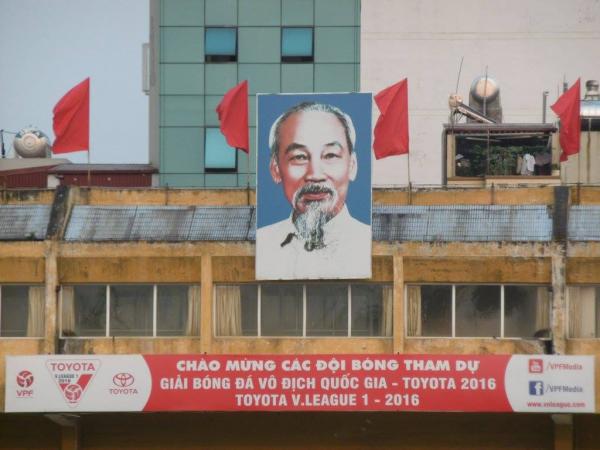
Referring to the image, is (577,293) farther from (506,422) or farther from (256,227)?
(256,227)

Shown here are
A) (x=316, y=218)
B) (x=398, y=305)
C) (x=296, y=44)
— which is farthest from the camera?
(x=296, y=44)

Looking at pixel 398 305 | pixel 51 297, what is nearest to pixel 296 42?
pixel 398 305

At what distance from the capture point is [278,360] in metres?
54.5

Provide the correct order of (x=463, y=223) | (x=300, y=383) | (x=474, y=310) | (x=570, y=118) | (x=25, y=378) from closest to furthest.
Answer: (x=300, y=383), (x=25, y=378), (x=474, y=310), (x=463, y=223), (x=570, y=118)

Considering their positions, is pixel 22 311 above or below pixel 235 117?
below

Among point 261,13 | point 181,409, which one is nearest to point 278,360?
point 181,409

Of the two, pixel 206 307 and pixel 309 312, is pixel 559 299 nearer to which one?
pixel 309 312

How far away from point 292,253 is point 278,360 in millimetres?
3562

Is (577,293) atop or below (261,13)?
below

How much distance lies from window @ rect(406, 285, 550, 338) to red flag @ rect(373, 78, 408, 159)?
16.3ft

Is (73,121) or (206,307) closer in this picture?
(206,307)

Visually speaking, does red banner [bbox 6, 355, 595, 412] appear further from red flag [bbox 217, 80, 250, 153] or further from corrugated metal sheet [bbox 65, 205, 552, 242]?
red flag [bbox 217, 80, 250, 153]

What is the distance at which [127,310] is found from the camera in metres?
56.9

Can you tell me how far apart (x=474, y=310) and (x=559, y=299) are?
2.52m
